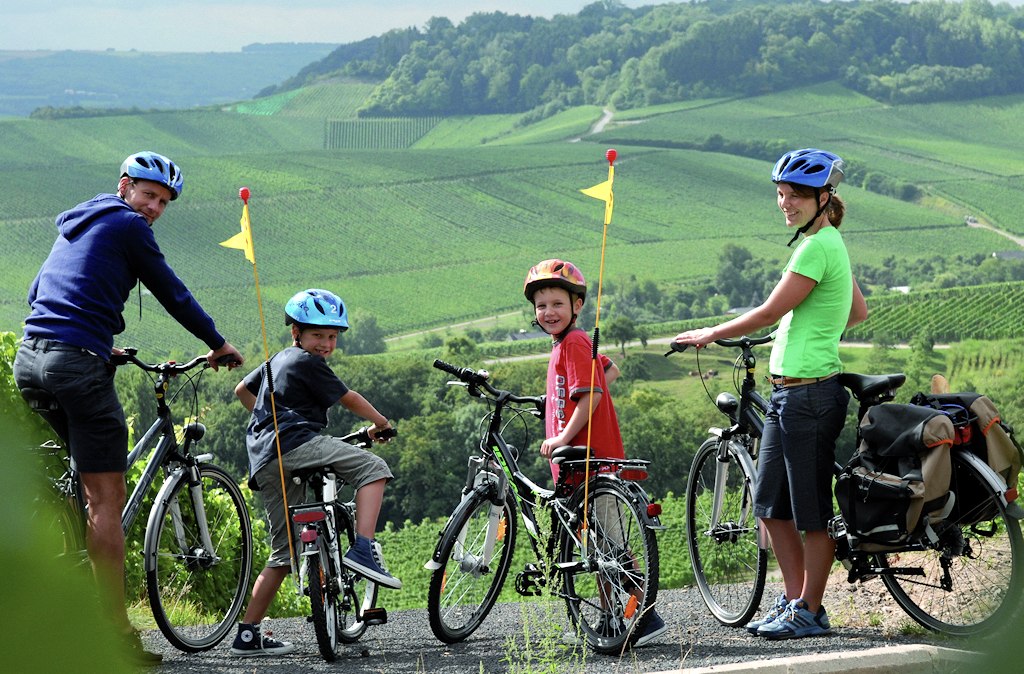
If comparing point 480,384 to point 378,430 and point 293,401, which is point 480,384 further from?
point 293,401

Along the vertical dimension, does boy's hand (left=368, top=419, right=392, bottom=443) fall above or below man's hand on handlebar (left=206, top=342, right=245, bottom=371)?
below

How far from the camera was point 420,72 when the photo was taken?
196500 millimetres

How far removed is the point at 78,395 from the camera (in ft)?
13.8

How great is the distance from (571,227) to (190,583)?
12116 centimetres

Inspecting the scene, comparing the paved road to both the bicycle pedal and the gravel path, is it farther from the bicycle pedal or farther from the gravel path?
the bicycle pedal

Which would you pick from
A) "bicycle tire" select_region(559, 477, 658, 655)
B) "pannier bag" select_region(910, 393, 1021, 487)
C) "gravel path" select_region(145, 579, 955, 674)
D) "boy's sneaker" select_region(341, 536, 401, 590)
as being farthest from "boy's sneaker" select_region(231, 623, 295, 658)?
"pannier bag" select_region(910, 393, 1021, 487)

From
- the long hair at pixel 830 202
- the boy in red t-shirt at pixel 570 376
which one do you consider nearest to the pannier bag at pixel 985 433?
the long hair at pixel 830 202

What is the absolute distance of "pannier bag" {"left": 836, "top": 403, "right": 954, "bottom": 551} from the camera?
4027 mm

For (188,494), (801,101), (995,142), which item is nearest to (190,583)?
(188,494)

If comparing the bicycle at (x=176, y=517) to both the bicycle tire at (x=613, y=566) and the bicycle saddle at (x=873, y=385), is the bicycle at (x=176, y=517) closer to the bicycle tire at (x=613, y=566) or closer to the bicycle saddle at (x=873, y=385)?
the bicycle tire at (x=613, y=566)

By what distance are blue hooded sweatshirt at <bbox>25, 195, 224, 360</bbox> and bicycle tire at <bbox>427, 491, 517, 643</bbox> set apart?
4.07 ft

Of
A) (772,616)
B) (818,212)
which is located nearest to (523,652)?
(772,616)

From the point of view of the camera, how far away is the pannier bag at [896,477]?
4027 mm

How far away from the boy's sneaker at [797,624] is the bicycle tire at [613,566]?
1.49 feet
